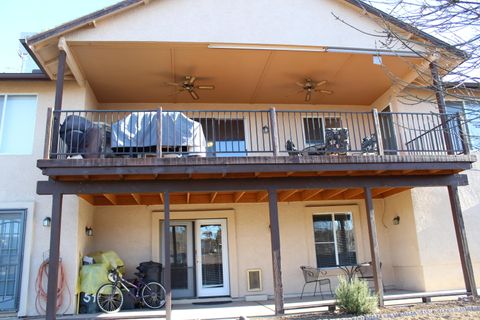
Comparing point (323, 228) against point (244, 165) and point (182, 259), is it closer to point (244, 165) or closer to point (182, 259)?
point (182, 259)

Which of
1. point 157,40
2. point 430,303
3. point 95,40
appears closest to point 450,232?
point 430,303

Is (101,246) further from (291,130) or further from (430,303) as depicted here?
(430,303)

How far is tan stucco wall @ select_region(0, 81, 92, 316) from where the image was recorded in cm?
885

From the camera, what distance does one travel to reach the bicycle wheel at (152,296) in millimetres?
9383

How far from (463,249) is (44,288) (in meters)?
8.68

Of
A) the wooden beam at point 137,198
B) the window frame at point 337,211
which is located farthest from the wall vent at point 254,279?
the wooden beam at point 137,198

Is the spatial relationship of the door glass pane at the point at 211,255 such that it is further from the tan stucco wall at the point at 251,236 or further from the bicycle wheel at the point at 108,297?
the bicycle wheel at the point at 108,297

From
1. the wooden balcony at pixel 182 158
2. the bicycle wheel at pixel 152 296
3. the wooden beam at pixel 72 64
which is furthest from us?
the bicycle wheel at pixel 152 296

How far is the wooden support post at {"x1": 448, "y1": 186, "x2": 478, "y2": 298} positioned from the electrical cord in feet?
26.6

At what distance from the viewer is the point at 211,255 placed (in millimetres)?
11086

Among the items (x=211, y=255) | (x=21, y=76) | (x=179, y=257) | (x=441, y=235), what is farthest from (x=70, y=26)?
(x=441, y=235)

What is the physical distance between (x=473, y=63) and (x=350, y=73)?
707 cm

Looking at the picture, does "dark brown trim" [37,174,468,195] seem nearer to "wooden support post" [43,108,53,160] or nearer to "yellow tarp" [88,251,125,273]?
"wooden support post" [43,108,53,160]

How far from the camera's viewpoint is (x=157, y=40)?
29.7 ft
